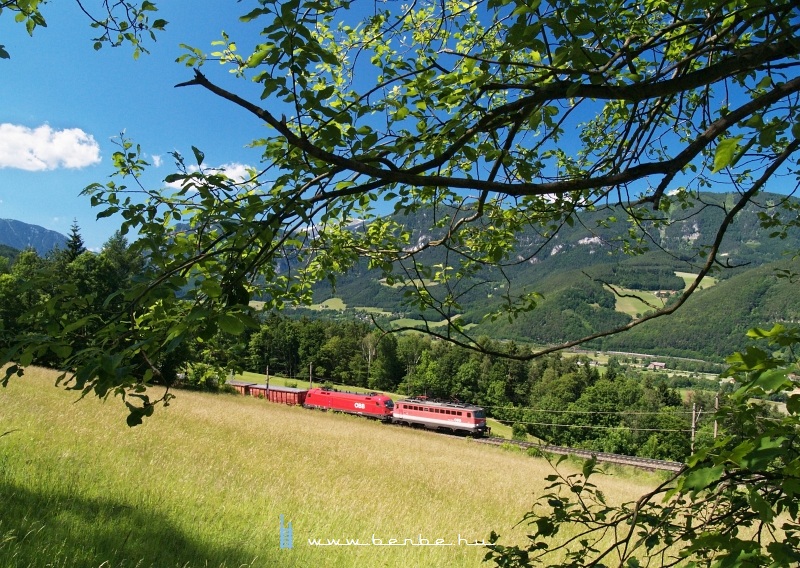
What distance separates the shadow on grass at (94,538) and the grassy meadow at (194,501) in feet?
0.04

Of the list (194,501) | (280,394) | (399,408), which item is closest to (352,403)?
(399,408)

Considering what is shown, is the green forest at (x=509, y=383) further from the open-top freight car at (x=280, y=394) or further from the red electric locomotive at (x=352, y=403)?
the red electric locomotive at (x=352, y=403)

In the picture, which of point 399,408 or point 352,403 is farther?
point 352,403

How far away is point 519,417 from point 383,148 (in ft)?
202

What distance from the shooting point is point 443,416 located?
35156 mm

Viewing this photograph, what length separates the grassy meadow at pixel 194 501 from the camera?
374 centimetres

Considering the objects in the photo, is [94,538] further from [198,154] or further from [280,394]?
[280,394]

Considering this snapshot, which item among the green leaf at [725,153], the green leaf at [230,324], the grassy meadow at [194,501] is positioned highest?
the green leaf at [725,153]

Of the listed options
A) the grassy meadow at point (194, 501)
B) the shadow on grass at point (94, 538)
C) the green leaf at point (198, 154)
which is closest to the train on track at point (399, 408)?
the grassy meadow at point (194, 501)

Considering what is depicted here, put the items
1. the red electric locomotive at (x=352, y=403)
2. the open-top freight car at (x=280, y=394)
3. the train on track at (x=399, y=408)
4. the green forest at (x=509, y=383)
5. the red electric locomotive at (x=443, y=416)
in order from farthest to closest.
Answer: the green forest at (x=509, y=383) → the open-top freight car at (x=280, y=394) → the red electric locomotive at (x=352, y=403) → the train on track at (x=399, y=408) → the red electric locomotive at (x=443, y=416)

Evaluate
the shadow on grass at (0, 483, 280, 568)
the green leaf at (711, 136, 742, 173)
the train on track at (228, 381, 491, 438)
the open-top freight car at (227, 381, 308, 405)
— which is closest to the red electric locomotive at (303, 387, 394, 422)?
the train on track at (228, 381, 491, 438)

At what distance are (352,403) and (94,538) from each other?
3513cm

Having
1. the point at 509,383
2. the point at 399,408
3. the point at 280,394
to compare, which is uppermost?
the point at 280,394

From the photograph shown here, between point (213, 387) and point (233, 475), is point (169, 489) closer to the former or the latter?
point (233, 475)
